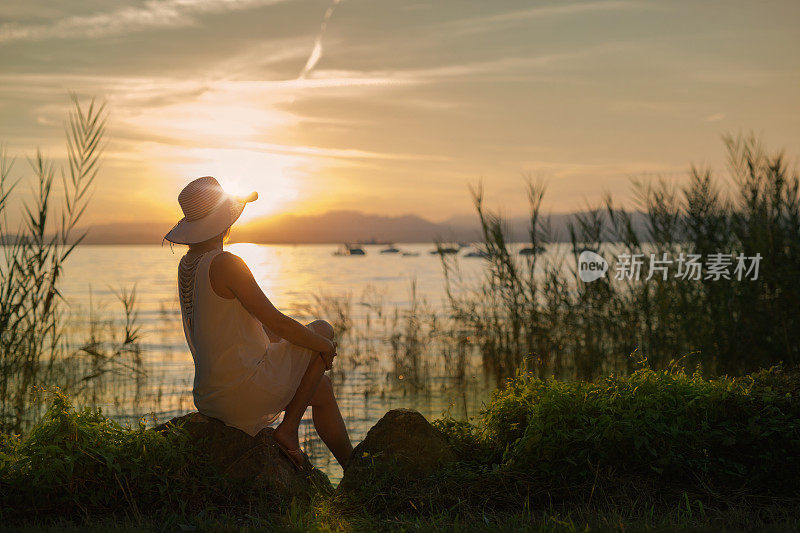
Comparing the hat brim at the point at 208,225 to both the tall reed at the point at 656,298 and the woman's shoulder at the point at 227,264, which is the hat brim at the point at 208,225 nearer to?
the woman's shoulder at the point at 227,264

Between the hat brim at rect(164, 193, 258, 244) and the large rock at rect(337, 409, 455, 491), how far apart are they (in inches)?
64.9

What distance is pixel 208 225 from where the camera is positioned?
4.27 metres

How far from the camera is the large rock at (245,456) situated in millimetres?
4184

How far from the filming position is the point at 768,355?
8367 mm

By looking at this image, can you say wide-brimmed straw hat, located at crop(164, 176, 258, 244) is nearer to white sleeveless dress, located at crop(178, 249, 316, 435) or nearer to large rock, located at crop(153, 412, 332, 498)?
white sleeveless dress, located at crop(178, 249, 316, 435)

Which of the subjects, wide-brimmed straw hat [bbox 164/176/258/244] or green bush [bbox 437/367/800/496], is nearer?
green bush [bbox 437/367/800/496]

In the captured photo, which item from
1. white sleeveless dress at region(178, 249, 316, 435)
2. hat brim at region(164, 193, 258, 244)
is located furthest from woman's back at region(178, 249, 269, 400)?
hat brim at region(164, 193, 258, 244)

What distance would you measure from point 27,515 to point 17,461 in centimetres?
34

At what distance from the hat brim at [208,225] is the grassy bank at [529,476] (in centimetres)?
121

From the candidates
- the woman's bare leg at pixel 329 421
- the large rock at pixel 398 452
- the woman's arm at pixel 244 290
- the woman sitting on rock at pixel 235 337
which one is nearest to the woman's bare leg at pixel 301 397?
the woman sitting on rock at pixel 235 337

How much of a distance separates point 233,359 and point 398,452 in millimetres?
1215

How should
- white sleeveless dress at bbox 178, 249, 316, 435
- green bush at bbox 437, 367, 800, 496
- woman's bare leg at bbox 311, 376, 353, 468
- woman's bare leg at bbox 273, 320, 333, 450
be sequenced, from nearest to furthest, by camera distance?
green bush at bbox 437, 367, 800, 496 < white sleeveless dress at bbox 178, 249, 316, 435 < woman's bare leg at bbox 273, 320, 333, 450 < woman's bare leg at bbox 311, 376, 353, 468

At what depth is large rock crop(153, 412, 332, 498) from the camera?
4.18 meters

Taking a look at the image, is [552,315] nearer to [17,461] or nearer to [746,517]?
[746,517]
